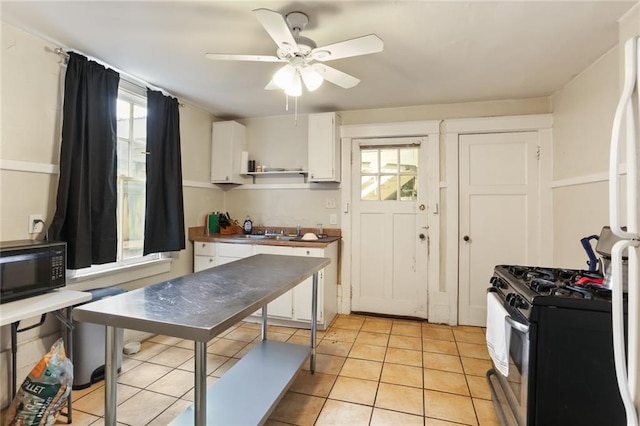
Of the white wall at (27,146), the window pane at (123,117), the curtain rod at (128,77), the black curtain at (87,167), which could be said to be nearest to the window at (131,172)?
the window pane at (123,117)

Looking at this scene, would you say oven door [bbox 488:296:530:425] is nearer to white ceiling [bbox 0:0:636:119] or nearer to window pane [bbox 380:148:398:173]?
white ceiling [bbox 0:0:636:119]

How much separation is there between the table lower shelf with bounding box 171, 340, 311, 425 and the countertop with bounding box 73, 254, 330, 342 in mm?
663

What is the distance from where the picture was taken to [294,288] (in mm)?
3256

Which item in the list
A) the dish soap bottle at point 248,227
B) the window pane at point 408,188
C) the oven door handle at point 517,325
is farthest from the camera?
the dish soap bottle at point 248,227

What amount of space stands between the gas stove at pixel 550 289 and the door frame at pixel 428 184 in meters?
1.37

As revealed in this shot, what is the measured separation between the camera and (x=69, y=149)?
7.13ft

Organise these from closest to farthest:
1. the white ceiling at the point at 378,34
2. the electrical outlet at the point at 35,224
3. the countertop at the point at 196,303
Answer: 1. the countertop at the point at 196,303
2. the white ceiling at the point at 378,34
3. the electrical outlet at the point at 35,224

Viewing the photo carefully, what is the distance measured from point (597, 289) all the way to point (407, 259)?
206 centimetres

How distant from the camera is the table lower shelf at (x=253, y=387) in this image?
5.27ft

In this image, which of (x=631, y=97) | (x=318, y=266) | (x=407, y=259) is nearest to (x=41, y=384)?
(x=318, y=266)

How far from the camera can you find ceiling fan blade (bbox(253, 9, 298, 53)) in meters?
1.40

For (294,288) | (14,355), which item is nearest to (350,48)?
(294,288)

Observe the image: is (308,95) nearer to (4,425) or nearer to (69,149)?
(69,149)

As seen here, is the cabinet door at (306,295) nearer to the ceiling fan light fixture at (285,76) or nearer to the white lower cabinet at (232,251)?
the white lower cabinet at (232,251)
